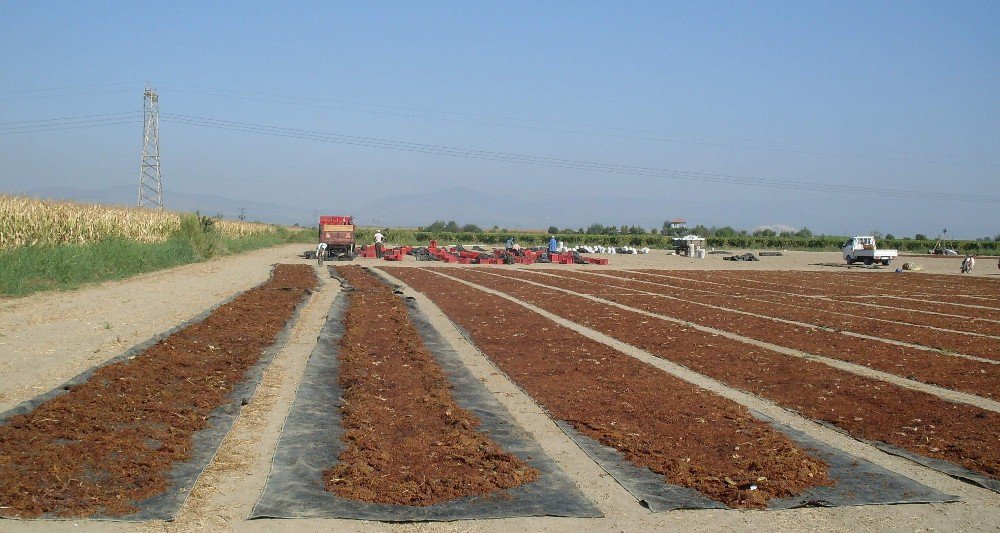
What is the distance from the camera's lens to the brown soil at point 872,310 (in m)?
18.7

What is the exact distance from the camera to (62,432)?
23.3 feet

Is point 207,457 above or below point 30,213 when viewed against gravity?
below

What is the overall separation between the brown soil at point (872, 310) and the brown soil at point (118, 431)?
14.8 meters

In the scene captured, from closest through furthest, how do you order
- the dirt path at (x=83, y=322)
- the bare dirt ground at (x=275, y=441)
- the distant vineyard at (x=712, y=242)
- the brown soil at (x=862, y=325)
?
the bare dirt ground at (x=275, y=441) → the dirt path at (x=83, y=322) → the brown soil at (x=862, y=325) → the distant vineyard at (x=712, y=242)

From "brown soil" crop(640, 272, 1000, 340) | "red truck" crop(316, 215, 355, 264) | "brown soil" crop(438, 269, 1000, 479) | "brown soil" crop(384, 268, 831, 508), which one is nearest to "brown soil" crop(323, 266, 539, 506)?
"brown soil" crop(384, 268, 831, 508)

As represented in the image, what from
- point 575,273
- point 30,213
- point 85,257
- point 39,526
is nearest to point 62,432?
point 39,526

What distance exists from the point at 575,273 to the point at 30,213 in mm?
21486

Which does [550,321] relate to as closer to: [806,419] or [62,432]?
[806,419]

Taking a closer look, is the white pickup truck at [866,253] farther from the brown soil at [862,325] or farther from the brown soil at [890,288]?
the brown soil at [862,325]

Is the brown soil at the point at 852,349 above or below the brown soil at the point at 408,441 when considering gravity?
above

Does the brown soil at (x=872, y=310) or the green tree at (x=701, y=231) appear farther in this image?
the green tree at (x=701, y=231)

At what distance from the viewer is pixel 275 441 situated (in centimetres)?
744

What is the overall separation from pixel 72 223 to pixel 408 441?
2570 cm

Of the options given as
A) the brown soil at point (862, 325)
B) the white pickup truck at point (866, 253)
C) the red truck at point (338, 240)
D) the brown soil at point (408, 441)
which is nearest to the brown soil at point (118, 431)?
→ the brown soil at point (408, 441)
